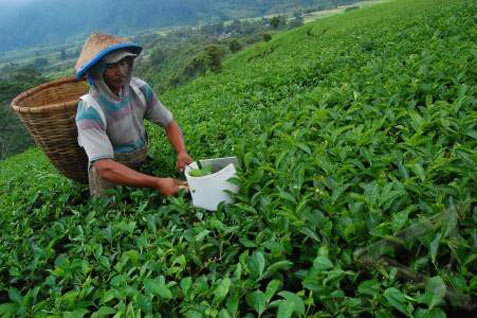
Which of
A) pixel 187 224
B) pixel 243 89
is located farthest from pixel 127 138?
pixel 243 89

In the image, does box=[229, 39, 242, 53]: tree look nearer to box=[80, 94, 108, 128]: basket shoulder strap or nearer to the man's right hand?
box=[80, 94, 108, 128]: basket shoulder strap

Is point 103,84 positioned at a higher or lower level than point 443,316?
higher

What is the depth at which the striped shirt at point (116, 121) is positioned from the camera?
343cm

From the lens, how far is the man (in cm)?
339

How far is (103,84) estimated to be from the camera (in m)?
3.52

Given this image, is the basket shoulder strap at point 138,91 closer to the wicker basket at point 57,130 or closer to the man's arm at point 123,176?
the wicker basket at point 57,130

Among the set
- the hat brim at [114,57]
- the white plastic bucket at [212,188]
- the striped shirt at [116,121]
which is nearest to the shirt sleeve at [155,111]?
the striped shirt at [116,121]

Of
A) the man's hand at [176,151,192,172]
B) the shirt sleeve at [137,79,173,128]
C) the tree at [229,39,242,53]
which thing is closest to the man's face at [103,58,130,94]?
the shirt sleeve at [137,79,173,128]

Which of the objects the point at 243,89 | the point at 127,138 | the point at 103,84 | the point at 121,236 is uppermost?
the point at 103,84

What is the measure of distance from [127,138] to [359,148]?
2009mm

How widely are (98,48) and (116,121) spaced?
605 millimetres

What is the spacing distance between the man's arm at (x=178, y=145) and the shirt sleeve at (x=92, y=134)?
0.60 metres

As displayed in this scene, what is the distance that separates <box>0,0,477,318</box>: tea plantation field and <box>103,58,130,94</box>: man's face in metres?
0.89

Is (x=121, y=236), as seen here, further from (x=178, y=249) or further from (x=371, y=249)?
(x=371, y=249)
